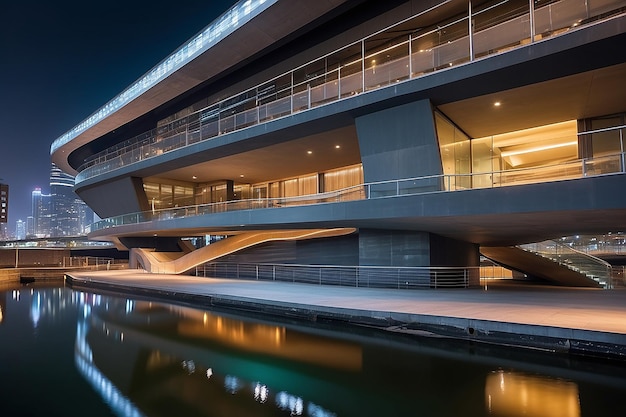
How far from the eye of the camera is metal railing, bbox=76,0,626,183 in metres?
12.5

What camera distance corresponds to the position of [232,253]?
1029 inches

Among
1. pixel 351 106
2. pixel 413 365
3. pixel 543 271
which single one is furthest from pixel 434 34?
pixel 543 271

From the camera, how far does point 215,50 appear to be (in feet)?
74.7

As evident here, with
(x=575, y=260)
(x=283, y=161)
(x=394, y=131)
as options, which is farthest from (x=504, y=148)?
(x=283, y=161)

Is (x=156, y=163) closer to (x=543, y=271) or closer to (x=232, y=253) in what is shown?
(x=232, y=253)

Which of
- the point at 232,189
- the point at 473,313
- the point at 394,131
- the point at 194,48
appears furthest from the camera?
the point at 232,189

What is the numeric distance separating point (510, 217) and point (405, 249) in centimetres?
534

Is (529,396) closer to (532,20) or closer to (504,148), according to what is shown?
(532,20)

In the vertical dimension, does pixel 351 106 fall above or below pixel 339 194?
above

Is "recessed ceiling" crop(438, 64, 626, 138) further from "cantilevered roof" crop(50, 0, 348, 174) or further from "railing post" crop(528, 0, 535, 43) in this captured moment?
"cantilevered roof" crop(50, 0, 348, 174)

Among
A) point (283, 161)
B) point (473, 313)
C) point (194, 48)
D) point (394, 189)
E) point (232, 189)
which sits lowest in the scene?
point (473, 313)

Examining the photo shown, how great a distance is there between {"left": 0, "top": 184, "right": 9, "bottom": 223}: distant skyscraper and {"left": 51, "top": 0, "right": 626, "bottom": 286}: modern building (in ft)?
346

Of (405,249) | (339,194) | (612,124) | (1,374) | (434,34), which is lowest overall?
(1,374)

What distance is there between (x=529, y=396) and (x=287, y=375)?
3849mm
